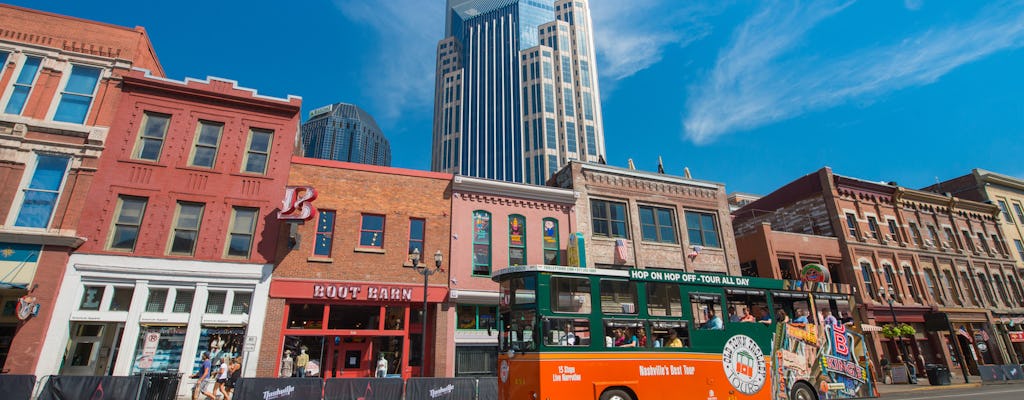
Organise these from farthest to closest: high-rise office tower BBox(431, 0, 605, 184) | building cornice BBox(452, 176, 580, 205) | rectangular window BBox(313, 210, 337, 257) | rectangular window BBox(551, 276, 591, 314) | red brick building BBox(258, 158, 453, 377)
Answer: high-rise office tower BBox(431, 0, 605, 184) < building cornice BBox(452, 176, 580, 205) < rectangular window BBox(313, 210, 337, 257) < red brick building BBox(258, 158, 453, 377) < rectangular window BBox(551, 276, 591, 314)

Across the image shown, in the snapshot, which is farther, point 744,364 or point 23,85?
point 23,85

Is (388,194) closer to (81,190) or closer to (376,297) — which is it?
(376,297)

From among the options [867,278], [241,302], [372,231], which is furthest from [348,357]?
[867,278]

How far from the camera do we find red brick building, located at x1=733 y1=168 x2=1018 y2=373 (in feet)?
95.0

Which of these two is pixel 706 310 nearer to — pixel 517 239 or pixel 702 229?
pixel 517 239

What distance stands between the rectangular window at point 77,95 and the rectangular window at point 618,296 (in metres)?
20.6

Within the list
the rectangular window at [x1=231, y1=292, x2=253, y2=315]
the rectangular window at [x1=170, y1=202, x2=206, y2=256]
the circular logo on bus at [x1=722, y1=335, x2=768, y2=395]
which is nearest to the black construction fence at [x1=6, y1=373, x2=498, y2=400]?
the rectangular window at [x1=231, y1=292, x2=253, y2=315]

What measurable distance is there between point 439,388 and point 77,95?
59.3 ft

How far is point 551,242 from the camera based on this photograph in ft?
75.0

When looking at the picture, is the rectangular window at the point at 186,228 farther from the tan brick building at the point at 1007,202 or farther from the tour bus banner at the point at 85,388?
the tan brick building at the point at 1007,202

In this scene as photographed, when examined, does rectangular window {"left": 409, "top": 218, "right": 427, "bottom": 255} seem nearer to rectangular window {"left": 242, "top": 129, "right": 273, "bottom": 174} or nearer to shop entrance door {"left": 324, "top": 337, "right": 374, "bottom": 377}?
shop entrance door {"left": 324, "top": 337, "right": 374, "bottom": 377}

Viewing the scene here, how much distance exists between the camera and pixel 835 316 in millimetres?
14172

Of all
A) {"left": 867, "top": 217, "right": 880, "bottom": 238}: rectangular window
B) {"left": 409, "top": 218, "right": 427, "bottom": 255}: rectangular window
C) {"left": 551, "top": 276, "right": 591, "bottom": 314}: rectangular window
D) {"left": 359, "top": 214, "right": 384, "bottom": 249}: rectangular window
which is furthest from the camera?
{"left": 867, "top": 217, "right": 880, "bottom": 238}: rectangular window

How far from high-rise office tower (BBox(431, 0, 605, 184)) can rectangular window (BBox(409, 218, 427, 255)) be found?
9543cm
